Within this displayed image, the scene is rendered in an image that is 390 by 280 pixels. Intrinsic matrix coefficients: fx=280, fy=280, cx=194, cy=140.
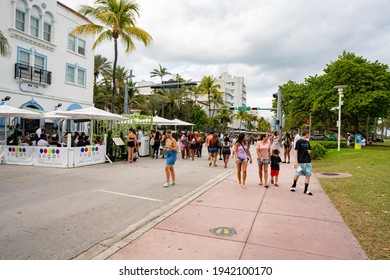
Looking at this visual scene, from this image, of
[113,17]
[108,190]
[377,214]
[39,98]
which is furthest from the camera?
[39,98]

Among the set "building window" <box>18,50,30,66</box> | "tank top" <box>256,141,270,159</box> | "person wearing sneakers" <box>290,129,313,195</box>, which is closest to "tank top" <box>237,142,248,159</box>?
"tank top" <box>256,141,270,159</box>

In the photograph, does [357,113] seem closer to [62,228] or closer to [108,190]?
[108,190]

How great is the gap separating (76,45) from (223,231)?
25.5 m

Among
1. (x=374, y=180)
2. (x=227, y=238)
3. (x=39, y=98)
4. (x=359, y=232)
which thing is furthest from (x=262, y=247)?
(x=39, y=98)

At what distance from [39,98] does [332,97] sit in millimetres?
27772

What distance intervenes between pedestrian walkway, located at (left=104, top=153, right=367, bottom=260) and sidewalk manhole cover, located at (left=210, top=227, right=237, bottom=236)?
0.05 ft

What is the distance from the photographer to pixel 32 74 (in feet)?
67.5

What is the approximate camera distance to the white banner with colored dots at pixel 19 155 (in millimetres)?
12346

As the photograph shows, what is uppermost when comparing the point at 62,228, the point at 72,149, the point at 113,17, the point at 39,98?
the point at 113,17

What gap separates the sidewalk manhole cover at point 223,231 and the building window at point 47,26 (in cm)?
2329

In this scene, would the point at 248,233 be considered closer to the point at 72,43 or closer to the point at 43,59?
the point at 43,59

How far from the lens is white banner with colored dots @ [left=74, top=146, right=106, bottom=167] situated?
12.2 m

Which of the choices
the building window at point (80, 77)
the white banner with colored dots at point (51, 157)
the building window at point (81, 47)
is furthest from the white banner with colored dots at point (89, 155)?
the building window at point (81, 47)

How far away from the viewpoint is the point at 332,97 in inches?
1170
